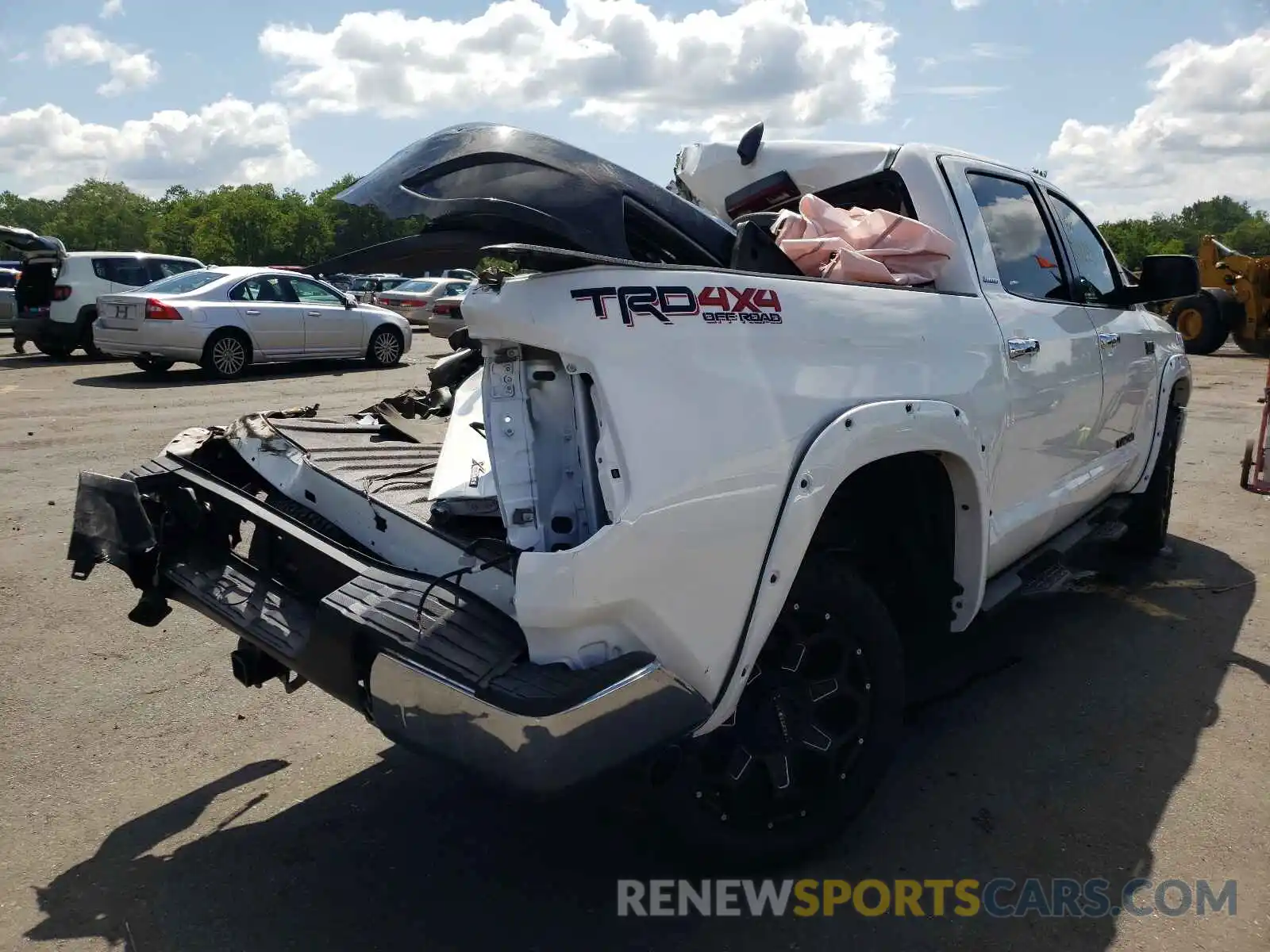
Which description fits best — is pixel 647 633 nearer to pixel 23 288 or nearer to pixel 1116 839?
pixel 1116 839

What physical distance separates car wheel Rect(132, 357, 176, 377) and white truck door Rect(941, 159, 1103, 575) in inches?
526

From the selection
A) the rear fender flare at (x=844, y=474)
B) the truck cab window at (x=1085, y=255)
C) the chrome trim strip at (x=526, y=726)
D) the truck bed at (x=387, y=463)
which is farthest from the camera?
the truck cab window at (x=1085, y=255)

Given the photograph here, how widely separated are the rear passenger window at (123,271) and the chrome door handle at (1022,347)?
16.5 m

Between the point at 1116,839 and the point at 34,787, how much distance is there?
3.47m

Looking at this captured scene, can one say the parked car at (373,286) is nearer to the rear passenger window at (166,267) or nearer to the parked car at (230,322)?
the rear passenger window at (166,267)

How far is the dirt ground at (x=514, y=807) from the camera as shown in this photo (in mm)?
2877

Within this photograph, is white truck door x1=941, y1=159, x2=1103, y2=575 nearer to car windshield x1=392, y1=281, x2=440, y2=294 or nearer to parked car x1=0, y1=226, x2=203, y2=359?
parked car x1=0, y1=226, x2=203, y2=359

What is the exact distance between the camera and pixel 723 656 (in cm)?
266

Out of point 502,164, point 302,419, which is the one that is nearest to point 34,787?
point 302,419

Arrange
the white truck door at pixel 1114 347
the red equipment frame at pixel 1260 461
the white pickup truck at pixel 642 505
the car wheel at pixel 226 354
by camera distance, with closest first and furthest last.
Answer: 1. the white pickup truck at pixel 642 505
2. the white truck door at pixel 1114 347
3. the red equipment frame at pixel 1260 461
4. the car wheel at pixel 226 354

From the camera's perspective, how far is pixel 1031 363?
3893 millimetres

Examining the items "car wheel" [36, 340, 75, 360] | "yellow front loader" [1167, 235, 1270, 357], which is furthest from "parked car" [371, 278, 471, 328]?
"yellow front loader" [1167, 235, 1270, 357]

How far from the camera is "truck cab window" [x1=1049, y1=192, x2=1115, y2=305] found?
4883mm

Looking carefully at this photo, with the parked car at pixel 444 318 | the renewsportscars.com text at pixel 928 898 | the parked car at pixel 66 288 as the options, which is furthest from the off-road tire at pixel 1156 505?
the parked car at pixel 66 288
